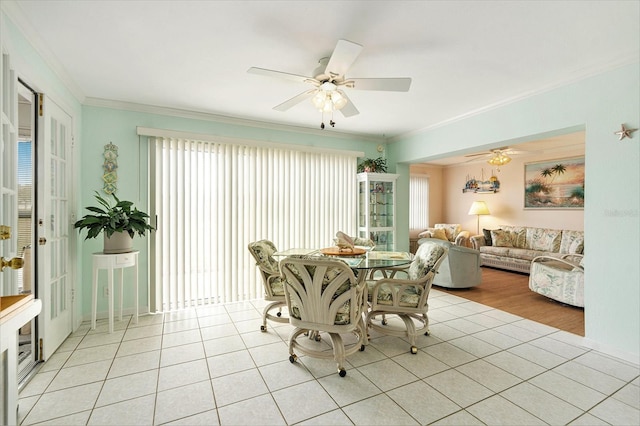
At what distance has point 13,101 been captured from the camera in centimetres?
201

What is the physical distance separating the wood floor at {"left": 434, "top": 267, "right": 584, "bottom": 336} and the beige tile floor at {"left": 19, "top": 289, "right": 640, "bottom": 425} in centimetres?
42

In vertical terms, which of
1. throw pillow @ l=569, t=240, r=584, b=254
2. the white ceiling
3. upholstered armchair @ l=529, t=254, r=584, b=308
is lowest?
upholstered armchair @ l=529, t=254, r=584, b=308

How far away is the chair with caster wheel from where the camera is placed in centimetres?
224

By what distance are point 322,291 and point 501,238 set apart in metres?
5.86

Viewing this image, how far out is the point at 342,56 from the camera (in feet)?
6.66

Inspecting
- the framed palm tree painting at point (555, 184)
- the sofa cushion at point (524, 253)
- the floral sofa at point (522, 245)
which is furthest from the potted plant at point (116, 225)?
the framed palm tree painting at point (555, 184)

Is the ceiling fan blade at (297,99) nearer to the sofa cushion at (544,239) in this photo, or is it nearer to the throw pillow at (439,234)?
the throw pillow at (439,234)

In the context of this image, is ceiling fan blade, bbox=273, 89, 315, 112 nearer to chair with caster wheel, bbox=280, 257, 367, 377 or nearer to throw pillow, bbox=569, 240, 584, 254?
chair with caster wheel, bbox=280, 257, 367, 377

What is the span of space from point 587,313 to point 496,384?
142 centimetres

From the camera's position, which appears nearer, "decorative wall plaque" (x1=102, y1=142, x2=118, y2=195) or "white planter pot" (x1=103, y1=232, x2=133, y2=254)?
"white planter pot" (x1=103, y1=232, x2=133, y2=254)

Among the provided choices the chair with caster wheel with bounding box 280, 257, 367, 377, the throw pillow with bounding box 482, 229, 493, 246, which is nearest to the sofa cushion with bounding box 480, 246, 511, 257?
the throw pillow with bounding box 482, 229, 493, 246

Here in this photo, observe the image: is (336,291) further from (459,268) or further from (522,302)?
(522,302)

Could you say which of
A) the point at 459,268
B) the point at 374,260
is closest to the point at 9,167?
the point at 374,260

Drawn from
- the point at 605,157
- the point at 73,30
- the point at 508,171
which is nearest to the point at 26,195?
the point at 73,30
